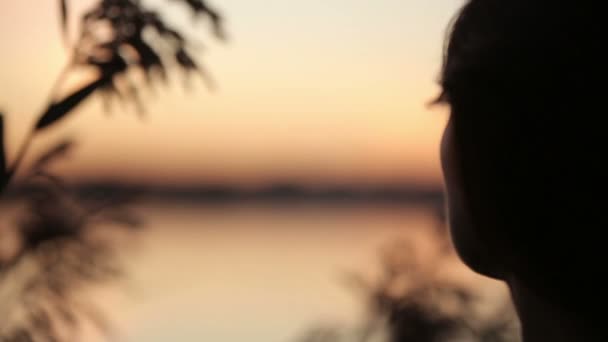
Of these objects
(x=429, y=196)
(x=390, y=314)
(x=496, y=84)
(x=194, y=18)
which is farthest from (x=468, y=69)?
(x=390, y=314)

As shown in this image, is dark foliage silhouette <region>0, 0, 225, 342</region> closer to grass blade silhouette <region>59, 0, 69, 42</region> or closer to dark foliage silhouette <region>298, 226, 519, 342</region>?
Answer: grass blade silhouette <region>59, 0, 69, 42</region>

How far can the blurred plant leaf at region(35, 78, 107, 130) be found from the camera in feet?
3.65

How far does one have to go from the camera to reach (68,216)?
1.24 metres

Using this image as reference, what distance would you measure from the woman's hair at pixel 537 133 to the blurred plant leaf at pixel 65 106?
0.48m

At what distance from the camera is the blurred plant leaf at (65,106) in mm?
1111

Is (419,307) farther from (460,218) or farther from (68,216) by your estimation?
(460,218)

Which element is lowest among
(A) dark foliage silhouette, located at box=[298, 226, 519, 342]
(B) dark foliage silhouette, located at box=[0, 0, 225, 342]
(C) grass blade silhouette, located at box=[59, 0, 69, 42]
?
(A) dark foliage silhouette, located at box=[298, 226, 519, 342]

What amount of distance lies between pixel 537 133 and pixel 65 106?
59 centimetres

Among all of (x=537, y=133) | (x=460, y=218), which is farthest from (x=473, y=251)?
(x=537, y=133)

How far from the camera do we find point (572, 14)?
0.69m

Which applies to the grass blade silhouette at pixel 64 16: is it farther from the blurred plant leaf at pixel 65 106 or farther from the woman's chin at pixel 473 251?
the woman's chin at pixel 473 251

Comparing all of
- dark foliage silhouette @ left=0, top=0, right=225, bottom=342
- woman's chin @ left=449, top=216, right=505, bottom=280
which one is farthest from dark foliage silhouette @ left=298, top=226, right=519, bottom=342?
woman's chin @ left=449, top=216, right=505, bottom=280

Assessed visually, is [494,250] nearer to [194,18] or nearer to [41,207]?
[194,18]

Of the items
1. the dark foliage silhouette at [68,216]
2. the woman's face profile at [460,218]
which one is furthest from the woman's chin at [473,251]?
the dark foliage silhouette at [68,216]
